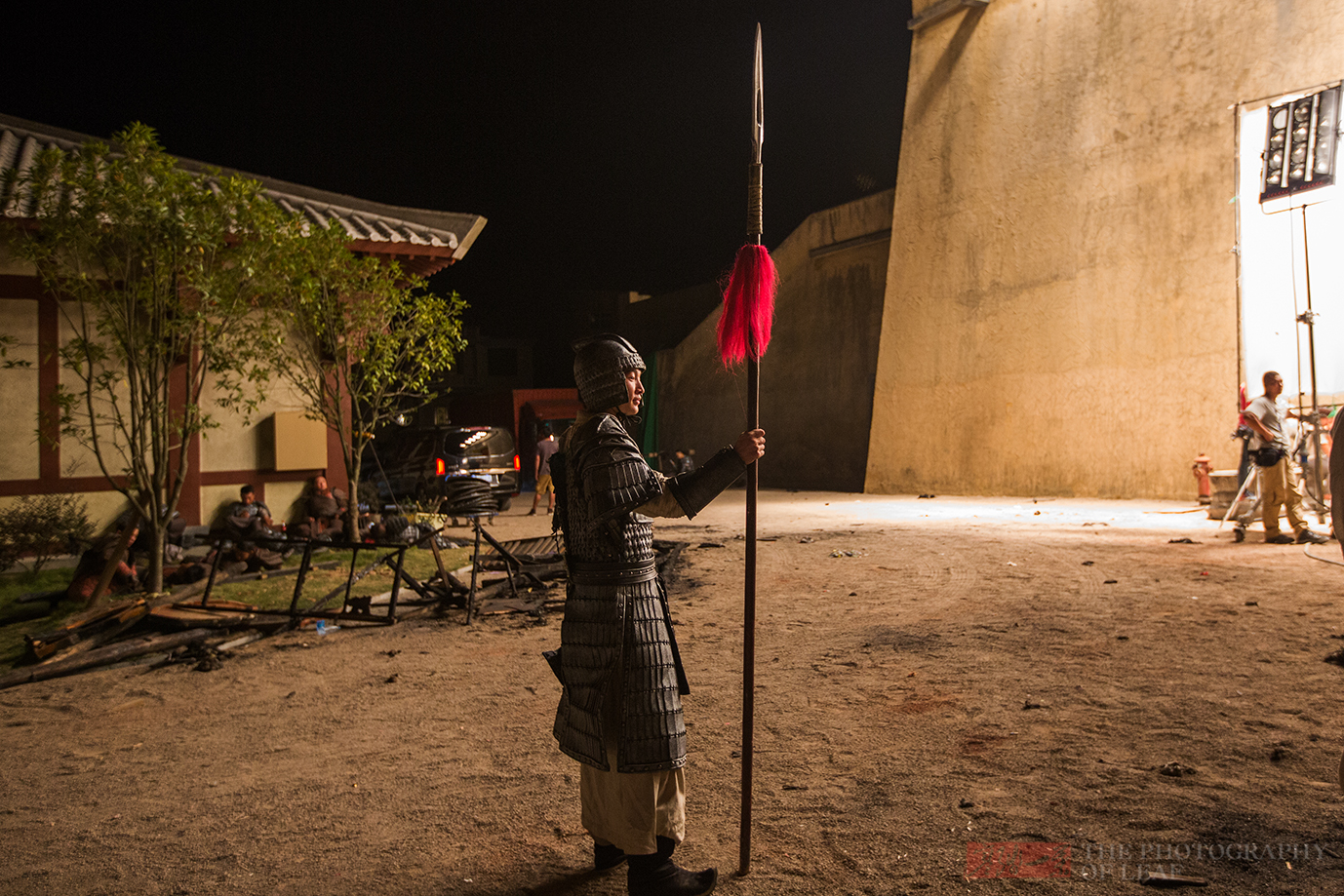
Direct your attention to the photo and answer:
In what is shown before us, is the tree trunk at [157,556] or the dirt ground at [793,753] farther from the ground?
the tree trunk at [157,556]

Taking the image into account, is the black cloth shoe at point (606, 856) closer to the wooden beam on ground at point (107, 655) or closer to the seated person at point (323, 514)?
the wooden beam on ground at point (107, 655)

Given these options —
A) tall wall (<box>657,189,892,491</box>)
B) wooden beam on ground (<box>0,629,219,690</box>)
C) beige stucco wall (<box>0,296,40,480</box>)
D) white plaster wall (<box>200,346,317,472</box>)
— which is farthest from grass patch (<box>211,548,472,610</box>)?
tall wall (<box>657,189,892,491</box>)

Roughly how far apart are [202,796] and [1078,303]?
14691mm

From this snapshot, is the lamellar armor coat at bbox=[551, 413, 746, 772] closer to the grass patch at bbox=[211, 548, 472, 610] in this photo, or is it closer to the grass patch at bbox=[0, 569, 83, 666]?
the grass patch at bbox=[211, 548, 472, 610]

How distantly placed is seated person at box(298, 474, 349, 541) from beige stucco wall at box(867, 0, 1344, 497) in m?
11.3

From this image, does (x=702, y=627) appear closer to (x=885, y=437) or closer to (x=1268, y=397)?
(x=1268, y=397)

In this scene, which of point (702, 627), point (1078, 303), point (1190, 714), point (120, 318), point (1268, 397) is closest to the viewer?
point (1190, 714)

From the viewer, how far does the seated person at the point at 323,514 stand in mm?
10500

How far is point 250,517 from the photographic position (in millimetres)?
10070

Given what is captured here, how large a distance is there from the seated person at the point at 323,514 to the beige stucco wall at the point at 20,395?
297 centimetres

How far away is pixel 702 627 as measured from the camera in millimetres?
6121

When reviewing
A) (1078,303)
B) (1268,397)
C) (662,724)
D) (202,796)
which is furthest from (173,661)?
(1078,303)

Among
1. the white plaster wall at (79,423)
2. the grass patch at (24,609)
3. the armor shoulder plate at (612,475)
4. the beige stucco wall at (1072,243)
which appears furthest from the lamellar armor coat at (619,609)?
the beige stucco wall at (1072,243)

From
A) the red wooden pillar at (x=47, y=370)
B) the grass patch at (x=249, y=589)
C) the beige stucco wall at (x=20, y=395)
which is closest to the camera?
the grass patch at (x=249, y=589)
